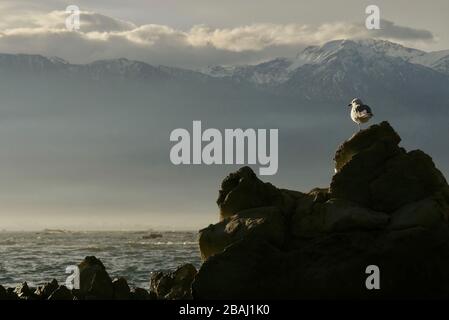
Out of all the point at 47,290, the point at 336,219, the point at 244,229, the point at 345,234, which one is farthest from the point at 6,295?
the point at 345,234

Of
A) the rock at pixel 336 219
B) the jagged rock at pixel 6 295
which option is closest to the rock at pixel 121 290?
the jagged rock at pixel 6 295

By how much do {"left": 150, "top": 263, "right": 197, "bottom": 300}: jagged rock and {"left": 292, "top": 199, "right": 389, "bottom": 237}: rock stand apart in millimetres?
6564

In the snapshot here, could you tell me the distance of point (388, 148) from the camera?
42.3m

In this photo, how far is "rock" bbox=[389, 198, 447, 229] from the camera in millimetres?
39906

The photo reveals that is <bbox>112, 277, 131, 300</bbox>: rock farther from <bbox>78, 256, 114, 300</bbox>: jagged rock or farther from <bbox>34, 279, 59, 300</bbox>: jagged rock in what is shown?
<bbox>34, 279, 59, 300</bbox>: jagged rock

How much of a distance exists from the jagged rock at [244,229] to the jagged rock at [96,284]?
18.6 ft

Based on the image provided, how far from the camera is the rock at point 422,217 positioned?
3991 cm

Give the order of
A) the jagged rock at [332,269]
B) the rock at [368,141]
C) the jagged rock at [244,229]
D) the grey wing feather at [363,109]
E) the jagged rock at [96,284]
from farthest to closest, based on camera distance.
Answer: the grey wing feather at [363,109] < the jagged rock at [96,284] < the rock at [368,141] < the jagged rock at [244,229] < the jagged rock at [332,269]

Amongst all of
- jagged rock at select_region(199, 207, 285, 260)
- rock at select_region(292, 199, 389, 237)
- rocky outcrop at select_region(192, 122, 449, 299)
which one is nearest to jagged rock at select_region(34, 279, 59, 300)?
jagged rock at select_region(199, 207, 285, 260)

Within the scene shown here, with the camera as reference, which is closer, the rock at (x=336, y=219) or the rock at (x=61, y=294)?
→ the rock at (x=336, y=219)

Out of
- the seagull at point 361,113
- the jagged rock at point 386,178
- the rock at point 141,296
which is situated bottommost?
the rock at point 141,296

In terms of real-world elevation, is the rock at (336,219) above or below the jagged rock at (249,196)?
below

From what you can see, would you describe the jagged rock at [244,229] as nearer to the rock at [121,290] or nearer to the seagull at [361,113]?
the rock at [121,290]
